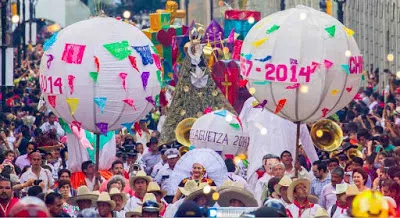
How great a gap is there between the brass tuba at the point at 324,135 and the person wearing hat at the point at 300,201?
494 cm

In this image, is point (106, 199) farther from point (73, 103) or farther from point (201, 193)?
point (73, 103)

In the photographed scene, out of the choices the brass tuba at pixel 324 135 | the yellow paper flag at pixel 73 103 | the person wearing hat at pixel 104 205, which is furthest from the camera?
the brass tuba at pixel 324 135

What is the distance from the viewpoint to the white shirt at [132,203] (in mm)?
19172

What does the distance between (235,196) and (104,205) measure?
1.58 meters

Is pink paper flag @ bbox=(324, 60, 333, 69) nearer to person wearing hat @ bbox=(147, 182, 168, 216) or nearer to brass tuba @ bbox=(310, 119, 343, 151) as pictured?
person wearing hat @ bbox=(147, 182, 168, 216)

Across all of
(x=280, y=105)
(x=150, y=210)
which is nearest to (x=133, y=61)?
(x=280, y=105)

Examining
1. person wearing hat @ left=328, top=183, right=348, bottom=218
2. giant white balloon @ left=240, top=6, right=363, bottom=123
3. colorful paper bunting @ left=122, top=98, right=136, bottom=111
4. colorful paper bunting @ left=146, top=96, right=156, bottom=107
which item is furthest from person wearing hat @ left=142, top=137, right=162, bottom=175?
person wearing hat @ left=328, top=183, right=348, bottom=218

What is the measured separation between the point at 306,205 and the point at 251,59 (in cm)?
239

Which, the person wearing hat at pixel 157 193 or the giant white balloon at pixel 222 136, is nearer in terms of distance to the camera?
the person wearing hat at pixel 157 193

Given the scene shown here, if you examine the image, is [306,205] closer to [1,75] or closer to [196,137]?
[196,137]

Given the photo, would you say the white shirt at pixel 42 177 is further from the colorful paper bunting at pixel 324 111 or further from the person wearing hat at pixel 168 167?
the colorful paper bunting at pixel 324 111

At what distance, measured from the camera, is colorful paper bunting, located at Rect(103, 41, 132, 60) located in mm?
20703

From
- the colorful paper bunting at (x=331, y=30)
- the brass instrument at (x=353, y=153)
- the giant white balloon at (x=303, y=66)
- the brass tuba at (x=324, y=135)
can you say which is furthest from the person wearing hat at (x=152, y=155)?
the colorful paper bunting at (x=331, y=30)

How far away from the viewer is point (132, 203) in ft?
63.6
